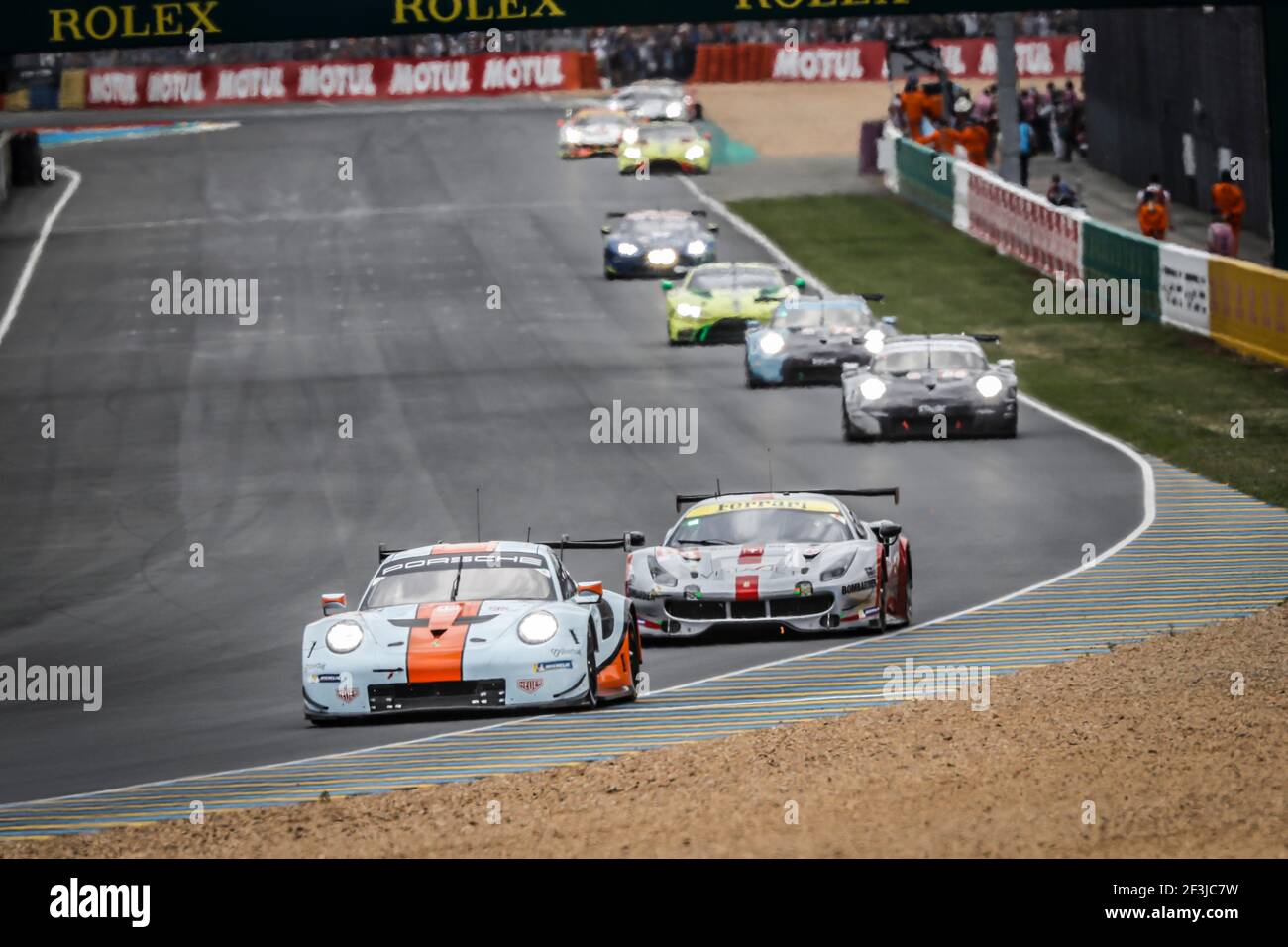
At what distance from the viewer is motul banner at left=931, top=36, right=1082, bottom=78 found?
7706 centimetres

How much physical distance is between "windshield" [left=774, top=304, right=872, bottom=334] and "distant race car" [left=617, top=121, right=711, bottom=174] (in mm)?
26195

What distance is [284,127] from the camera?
2692 inches

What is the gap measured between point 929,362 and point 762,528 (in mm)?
9453

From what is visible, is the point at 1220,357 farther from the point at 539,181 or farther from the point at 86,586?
the point at 539,181

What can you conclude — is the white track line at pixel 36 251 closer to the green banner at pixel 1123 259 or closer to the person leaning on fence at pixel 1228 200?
the green banner at pixel 1123 259

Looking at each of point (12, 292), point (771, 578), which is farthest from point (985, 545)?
point (12, 292)

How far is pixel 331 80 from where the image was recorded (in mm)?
77375

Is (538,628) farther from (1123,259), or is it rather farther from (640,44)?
(640,44)

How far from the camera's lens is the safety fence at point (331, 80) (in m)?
74.2

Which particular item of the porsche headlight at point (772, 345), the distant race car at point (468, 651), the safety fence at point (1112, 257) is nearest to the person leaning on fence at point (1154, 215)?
the safety fence at point (1112, 257)

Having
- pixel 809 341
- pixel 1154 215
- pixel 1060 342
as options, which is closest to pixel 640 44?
pixel 1154 215

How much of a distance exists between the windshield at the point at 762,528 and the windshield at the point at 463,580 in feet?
8.84

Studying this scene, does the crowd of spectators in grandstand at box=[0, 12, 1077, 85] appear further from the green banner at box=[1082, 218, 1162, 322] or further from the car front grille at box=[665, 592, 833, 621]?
the car front grille at box=[665, 592, 833, 621]

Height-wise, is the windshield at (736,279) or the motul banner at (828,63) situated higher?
the motul banner at (828,63)
